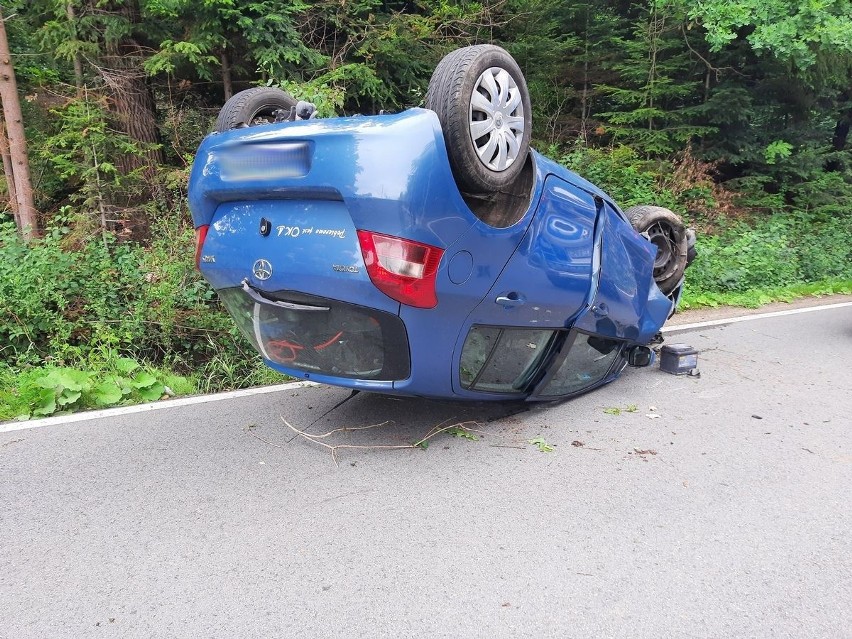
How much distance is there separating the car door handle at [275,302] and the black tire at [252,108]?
1006 millimetres

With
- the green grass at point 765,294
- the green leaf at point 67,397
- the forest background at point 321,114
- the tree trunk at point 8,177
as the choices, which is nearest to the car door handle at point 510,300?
the forest background at point 321,114

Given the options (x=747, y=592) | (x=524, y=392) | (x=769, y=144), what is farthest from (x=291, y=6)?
(x=769, y=144)

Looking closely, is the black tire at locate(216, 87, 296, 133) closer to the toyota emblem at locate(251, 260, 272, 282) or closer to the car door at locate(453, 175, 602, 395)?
the toyota emblem at locate(251, 260, 272, 282)

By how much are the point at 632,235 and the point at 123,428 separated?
384 cm

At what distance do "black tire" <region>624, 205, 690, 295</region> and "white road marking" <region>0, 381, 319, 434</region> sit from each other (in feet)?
10.8

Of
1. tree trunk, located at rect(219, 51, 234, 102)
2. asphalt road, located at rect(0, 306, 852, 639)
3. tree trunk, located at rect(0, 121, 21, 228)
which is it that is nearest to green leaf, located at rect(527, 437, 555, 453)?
asphalt road, located at rect(0, 306, 852, 639)

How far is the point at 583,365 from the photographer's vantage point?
4.35 m

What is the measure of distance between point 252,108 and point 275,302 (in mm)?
1284

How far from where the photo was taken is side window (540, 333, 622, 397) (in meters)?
4.13

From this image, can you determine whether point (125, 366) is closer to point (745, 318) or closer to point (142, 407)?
point (142, 407)

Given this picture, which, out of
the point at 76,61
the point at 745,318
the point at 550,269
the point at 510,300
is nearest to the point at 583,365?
the point at 550,269

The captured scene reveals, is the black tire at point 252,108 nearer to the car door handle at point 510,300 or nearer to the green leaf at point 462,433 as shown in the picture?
the car door handle at point 510,300

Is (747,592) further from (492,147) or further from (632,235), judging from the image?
(632,235)

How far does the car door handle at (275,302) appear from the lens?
9.95 ft
